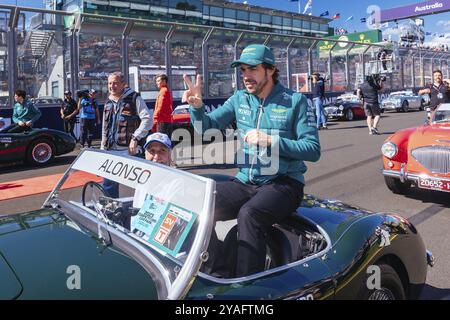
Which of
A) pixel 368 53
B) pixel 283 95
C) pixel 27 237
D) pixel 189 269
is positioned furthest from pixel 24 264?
pixel 368 53

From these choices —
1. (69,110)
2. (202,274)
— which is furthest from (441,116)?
(69,110)

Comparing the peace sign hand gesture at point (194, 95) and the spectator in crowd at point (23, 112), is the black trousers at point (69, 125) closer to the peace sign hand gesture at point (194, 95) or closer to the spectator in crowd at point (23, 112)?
the spectator in crowd at point (23, 112)

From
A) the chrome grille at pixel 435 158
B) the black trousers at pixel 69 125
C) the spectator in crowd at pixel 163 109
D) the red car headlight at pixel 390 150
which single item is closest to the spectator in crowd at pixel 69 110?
the black trousers at pixel 69 125

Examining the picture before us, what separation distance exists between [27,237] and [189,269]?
93 cm

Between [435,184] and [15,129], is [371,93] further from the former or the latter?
[15,129]

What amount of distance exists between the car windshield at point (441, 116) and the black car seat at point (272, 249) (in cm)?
521

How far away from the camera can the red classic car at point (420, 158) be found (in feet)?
18.8

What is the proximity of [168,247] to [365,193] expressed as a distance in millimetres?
5047

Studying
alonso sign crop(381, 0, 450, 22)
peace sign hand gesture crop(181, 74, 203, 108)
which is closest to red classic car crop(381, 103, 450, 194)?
peace sign hand gesture crop(181, 74, 203, 108)

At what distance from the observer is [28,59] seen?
42.1 ft

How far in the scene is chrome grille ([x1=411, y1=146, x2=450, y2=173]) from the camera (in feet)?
18.7

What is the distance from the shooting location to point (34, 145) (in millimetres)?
9688
